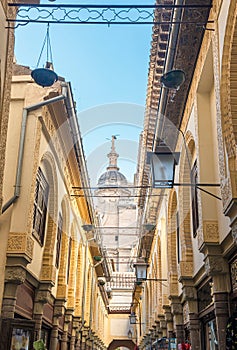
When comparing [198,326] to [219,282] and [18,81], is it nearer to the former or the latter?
[219,282]

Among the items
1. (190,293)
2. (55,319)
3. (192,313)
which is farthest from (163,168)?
(55,319)

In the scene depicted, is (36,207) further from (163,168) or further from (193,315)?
(193,315)

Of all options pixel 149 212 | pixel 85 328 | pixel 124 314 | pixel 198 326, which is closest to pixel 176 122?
pixel 198 326

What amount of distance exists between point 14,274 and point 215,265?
3.69 m

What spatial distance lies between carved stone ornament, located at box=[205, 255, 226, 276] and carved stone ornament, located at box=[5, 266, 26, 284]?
3.51 metres

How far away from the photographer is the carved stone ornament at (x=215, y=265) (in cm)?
779

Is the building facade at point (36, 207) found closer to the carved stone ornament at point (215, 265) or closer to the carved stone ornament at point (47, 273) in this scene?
the carved stone ornament at point (47, 273)

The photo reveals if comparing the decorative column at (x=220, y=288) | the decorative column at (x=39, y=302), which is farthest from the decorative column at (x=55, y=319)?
the decorative column at (x=220, y=288)

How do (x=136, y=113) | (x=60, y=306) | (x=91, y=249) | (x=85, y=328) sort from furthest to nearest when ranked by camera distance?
(x=91, y=249) → (x=85, y=328) → (x=60, y=306) → (x=136, y=113)

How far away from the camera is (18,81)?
10.6 metres

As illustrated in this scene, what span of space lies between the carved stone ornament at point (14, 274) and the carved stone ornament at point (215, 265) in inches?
138

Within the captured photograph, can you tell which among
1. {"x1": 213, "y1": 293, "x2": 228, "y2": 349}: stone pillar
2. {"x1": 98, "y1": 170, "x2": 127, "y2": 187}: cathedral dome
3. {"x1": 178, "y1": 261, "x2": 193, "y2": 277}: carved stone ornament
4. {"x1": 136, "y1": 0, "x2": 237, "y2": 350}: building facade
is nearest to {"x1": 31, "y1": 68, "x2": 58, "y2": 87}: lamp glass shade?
{"x1": 136, "y1": 0, "x2": 237, "y2": 350}: building facade

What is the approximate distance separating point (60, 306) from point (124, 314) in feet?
104

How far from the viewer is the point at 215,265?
783cm
